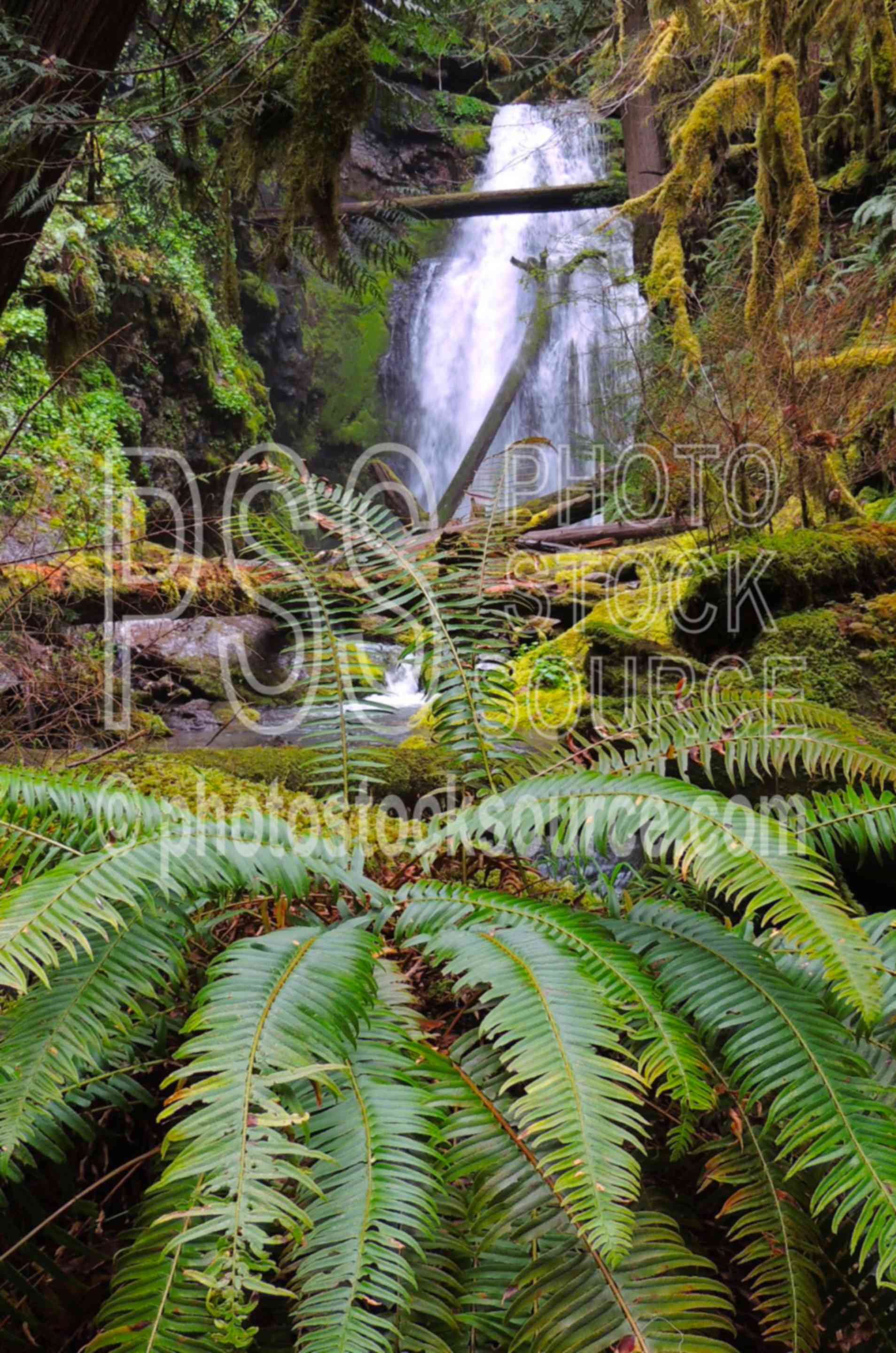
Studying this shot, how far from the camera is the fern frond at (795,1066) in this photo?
0.84 m

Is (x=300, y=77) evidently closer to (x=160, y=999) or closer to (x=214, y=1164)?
(x=160, y=999)

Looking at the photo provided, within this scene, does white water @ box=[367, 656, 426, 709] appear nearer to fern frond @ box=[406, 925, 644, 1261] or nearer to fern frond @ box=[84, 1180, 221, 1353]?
fern frond @ box=[406, 925, 644, 1261]

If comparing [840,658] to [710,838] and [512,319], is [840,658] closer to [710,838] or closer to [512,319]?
[710,838]

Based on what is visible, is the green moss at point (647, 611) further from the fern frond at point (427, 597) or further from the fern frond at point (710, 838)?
the fern frond at point (710, 838)

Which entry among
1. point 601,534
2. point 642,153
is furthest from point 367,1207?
point 642,153

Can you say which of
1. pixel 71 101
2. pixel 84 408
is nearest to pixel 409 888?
pixel 71 101

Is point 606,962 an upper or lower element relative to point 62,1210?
upper

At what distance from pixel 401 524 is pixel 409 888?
1100mm

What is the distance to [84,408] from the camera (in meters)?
7.58

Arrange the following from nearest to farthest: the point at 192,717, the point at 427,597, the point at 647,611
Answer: the point at 427,597 → the point at 647,611 → the point at 192,717

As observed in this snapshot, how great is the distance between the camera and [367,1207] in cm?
82

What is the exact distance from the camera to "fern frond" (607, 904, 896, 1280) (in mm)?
839

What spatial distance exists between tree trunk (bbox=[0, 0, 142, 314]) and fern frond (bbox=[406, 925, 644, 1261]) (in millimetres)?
2517

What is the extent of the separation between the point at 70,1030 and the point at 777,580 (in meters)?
3.26
